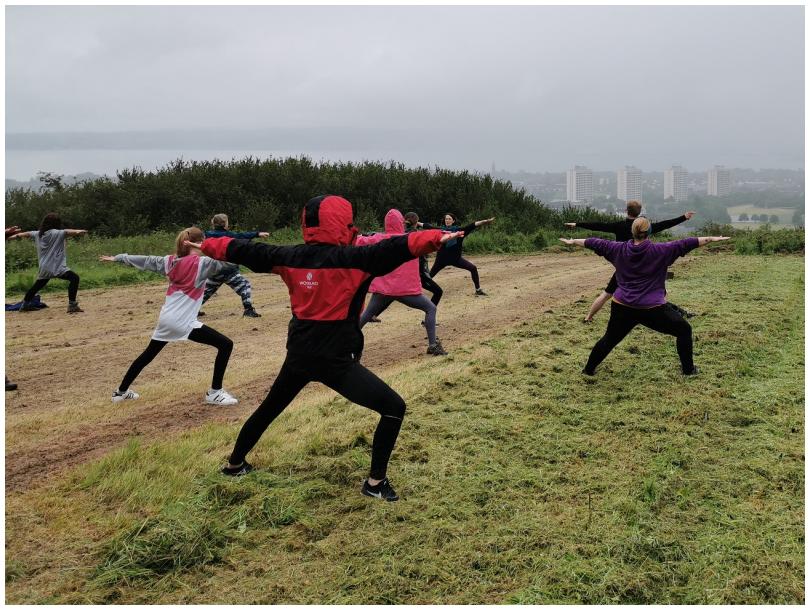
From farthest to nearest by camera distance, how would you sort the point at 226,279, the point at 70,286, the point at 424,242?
the point at 70,286, the point at 226,279, the point at 424,242

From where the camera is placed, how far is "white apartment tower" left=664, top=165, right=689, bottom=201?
52016 mm

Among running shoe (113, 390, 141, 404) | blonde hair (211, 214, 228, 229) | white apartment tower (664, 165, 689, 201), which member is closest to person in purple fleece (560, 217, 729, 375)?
running shoe (113, 390, 141, 404)

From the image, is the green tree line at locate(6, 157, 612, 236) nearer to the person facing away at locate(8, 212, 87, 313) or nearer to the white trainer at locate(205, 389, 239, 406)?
the person facing away at locate(8, 212, 87, 313)

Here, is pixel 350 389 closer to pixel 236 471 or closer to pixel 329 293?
pixel 329 293

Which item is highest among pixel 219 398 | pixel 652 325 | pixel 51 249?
pixel 51 249

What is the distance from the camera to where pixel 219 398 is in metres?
7.68

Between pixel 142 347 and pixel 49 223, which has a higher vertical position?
pixel 49 223

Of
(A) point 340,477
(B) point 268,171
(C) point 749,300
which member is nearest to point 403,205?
(B) point 268,171

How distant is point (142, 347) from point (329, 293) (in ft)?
21.5

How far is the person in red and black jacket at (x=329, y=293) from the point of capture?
4.90 metres

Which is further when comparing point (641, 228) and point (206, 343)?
point (641, 228)

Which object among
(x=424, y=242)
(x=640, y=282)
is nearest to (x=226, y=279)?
(x=640, y=282)

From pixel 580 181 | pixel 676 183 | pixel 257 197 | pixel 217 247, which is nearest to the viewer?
pixel 217 247

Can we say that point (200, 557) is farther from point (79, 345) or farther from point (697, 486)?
point (79, 345)
